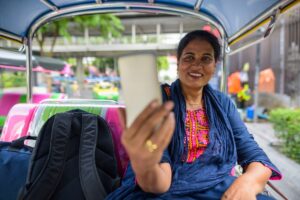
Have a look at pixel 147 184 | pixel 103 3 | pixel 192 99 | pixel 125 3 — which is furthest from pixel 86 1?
pixel 147 184

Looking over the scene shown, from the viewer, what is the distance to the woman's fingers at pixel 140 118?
2.43ft

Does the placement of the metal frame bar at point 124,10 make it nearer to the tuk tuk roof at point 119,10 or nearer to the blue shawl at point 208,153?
the tuk tuk roof at point 119,10

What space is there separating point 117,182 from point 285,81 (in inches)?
343

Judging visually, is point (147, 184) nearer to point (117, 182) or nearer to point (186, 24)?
point (117, 182)

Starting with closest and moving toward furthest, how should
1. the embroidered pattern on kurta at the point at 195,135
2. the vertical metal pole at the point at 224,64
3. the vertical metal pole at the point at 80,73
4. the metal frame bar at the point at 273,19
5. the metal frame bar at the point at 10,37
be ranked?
the embroidered pattern on kurta at the point at 195,135
the metal frame bar at the point at 273,19
the metal frame bar at the point at 10,37
the vertical metal pole at the point at 224,64
the vertical metal pole at the point at 80,73

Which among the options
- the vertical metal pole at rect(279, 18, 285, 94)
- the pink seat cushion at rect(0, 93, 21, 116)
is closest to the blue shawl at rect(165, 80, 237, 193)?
the pink seat cushion at rect(0, 93, 21, 116)

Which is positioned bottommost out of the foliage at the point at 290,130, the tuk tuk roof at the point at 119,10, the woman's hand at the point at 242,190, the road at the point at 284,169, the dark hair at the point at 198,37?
the road at the point at 284,169

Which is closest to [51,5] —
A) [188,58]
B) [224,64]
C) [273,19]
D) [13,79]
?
[188,58]

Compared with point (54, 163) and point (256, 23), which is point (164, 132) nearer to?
point (54, 163)

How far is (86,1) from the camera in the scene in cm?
215

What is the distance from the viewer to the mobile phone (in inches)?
28.3

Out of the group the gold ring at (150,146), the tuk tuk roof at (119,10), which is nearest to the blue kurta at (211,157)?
the gold ring at (150,146)

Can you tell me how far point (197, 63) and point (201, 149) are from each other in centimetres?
45

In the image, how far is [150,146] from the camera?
79 cm
